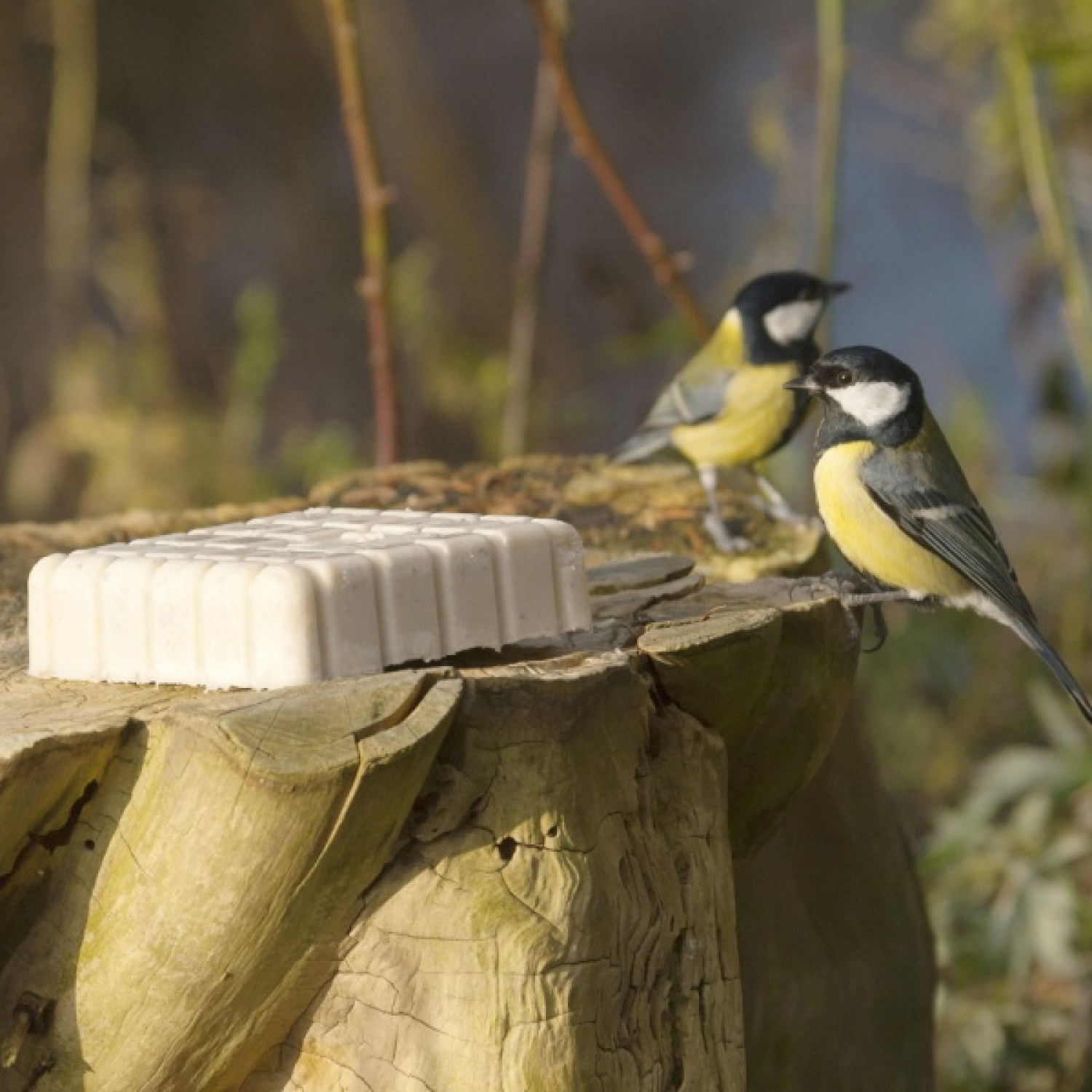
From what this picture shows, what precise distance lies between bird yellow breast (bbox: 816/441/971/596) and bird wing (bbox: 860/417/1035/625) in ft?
0.04

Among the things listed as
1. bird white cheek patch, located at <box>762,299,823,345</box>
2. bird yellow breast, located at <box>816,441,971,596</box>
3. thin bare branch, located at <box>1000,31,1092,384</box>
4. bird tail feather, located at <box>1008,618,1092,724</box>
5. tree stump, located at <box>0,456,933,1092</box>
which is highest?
thin bare branch, located at <box>1000,31,1092,384</box>

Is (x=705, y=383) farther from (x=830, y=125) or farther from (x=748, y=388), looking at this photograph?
(x=830, y=125)

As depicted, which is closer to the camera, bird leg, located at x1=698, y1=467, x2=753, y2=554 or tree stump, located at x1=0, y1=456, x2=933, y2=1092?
tree stump, located at x1=0, y1=456, x2=933, y2=1092

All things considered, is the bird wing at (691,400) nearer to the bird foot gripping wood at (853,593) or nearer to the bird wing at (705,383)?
the bird wing at (705,383)

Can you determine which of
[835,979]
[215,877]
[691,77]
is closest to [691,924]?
[215,877]

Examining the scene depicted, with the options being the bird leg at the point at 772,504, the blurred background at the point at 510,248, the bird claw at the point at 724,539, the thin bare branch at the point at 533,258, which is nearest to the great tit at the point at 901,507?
the bird claw at the point at 724,539

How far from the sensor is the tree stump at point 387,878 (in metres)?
1.17

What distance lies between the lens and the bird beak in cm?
174

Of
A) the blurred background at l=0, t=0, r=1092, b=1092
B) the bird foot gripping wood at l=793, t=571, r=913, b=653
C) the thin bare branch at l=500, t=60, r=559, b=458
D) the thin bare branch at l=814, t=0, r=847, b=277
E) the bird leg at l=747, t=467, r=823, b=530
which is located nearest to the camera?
the bird foot gripping wood at l=793, t=571, r=913, b=653

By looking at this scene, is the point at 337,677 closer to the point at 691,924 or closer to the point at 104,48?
the point at 691,924

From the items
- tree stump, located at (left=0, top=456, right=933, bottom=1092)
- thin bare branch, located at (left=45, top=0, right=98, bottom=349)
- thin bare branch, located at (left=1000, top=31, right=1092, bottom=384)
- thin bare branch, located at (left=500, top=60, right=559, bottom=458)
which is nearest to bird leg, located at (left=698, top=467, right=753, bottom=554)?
tree stump, located at (left=0, top=456, right=933, bottom=1092)

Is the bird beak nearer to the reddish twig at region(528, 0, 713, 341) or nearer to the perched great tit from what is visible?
the perched great tit

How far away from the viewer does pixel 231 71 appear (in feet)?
17.6

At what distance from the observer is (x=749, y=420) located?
2066mm
